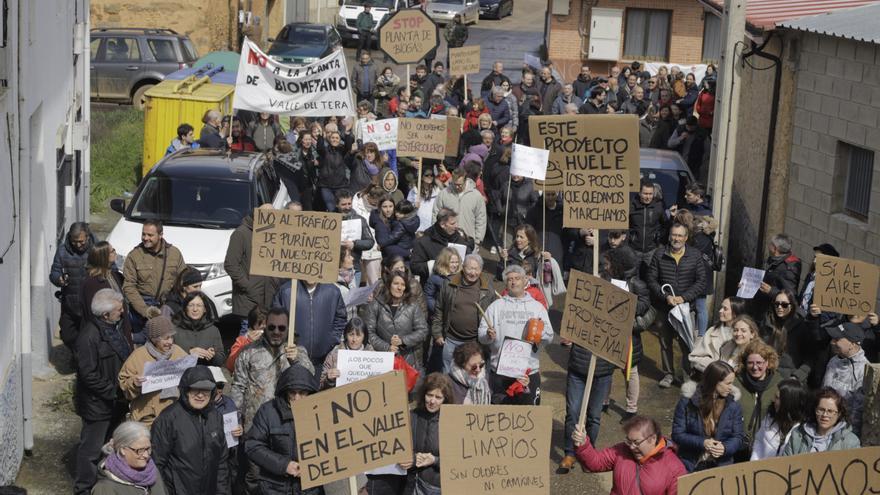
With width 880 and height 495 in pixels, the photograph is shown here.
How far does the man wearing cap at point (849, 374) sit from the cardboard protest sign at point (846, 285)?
683mm

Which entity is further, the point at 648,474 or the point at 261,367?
the point at 261,367

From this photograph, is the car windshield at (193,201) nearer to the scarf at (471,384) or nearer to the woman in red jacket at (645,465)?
the scarf at (471,384)

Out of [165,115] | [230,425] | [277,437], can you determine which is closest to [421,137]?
[165,115]

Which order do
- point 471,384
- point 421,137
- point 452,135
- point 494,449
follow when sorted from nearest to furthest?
point 494,449 < point 471,384 < point 421,137 < point 452,135

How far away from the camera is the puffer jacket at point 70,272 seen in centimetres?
1148

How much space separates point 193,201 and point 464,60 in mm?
9576

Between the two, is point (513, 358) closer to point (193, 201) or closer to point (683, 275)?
point (683, 275)

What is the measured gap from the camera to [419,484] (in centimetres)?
812

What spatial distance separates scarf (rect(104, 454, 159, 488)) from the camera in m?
6.95

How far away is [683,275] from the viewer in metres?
12.2

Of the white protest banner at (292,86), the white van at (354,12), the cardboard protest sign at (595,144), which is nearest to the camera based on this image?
the cardboard protest sign at (595,144)

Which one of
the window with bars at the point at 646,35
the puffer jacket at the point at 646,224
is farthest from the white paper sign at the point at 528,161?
the window with bars at the point at 646,35

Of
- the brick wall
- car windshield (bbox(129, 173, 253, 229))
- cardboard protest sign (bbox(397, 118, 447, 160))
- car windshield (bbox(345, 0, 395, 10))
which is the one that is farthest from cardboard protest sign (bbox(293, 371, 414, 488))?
car windshield (bbox(345, 0, 395, 10))

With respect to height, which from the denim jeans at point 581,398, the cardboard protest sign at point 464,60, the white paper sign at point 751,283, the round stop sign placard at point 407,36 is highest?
the round stop sign placard at point 407,36
